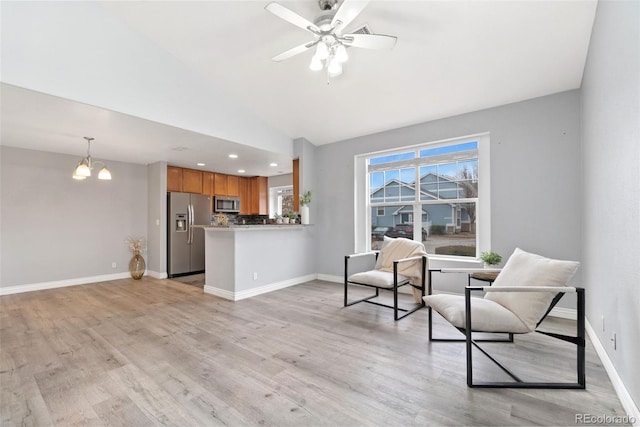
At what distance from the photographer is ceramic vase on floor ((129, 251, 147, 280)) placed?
5.56 metres

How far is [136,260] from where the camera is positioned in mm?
5641

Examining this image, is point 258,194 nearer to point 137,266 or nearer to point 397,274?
point 137,266

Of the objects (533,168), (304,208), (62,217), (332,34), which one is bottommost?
(62,217)

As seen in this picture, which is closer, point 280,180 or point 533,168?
point 533,168

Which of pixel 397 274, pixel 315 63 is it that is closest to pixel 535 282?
pixel 397 274

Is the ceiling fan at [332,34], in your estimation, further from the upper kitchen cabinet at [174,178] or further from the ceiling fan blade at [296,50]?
the upper kitchen cabinet at [174,178]

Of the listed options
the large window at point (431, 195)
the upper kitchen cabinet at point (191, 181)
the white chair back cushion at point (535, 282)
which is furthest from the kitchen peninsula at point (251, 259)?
the white chair back cushion at point (535, 282)

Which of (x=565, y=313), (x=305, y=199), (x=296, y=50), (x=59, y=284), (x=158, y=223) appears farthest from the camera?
(x=158, y=223)

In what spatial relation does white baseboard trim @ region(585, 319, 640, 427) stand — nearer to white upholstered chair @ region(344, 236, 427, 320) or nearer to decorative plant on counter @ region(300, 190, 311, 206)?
white upholstered chair @ region(344, 236, 427, 320)

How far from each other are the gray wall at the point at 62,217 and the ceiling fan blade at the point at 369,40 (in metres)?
5.36

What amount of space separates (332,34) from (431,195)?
2.73 m

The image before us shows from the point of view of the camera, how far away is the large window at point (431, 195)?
12.6ft

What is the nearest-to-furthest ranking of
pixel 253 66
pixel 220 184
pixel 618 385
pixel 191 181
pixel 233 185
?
1. pixel 618 385
2. pixel 253 66
3. pixel 191 181
4. pixel 220 184
5. pixel 233 185

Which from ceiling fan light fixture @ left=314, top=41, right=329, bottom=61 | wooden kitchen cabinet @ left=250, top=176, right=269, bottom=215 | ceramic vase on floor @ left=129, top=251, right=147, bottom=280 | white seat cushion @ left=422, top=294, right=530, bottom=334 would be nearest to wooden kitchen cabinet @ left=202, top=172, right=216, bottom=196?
wooden kitchen cabinet @ left=250, top=176, right=269, bottom=215
